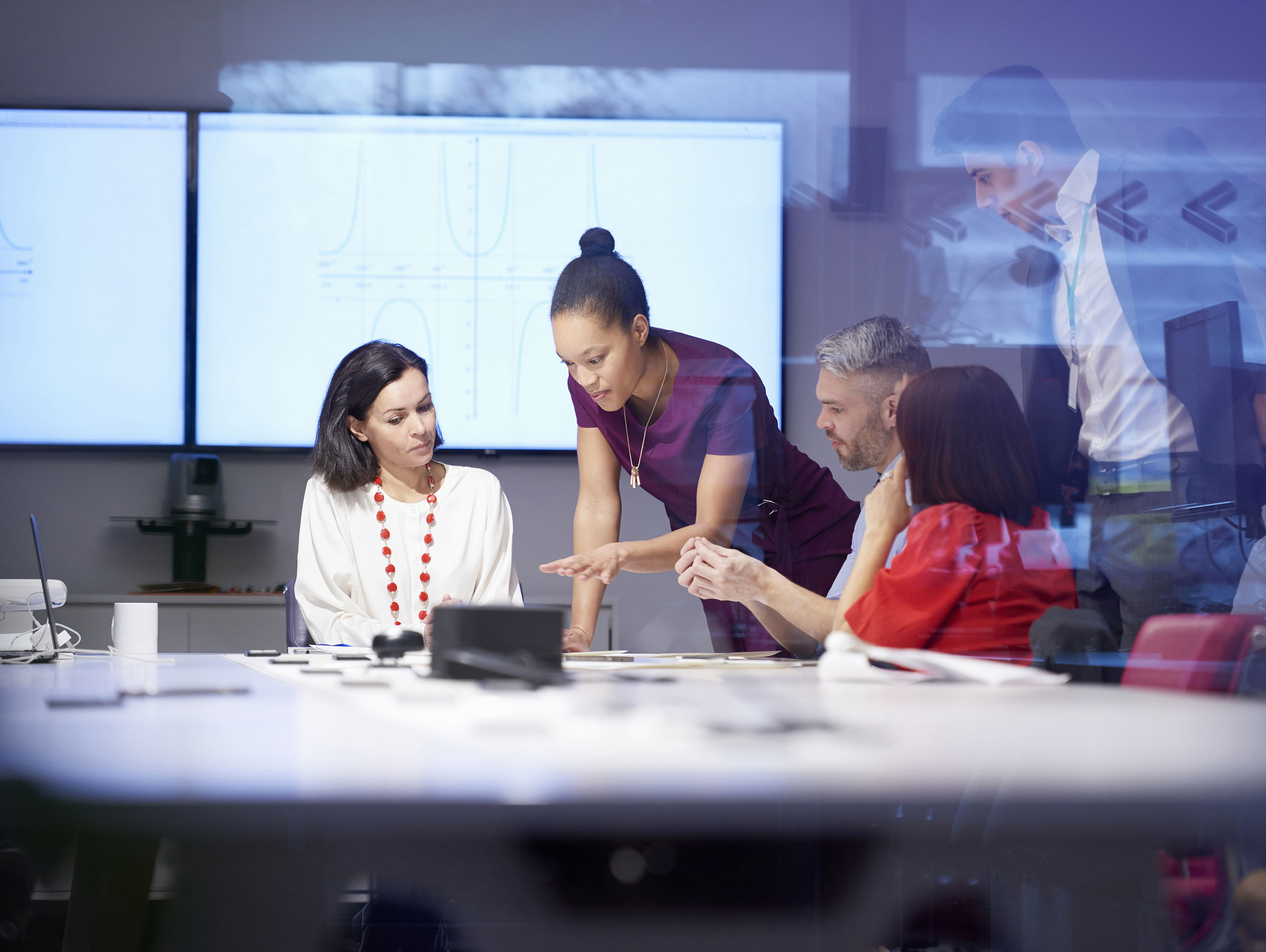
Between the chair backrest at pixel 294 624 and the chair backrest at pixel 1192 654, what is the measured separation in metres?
1.57

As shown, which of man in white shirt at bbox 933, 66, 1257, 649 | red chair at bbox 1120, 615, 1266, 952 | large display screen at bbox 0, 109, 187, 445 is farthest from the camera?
large display screen at bbox 0, 109, 187, 445

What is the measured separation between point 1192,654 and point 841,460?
1114 millimetres

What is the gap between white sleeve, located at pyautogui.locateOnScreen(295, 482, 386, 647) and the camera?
188cm

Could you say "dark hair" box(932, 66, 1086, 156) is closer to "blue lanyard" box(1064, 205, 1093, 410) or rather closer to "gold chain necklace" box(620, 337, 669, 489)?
"blue lanyard" box(1064, 205, 1093, 410)

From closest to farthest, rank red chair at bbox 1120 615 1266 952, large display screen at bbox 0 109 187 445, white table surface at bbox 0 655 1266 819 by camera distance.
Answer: white table surface at bbox 0 655 1266 819, red chair at bbox 1120 615 1266 952, large display screen at bbox 0 109 187 445

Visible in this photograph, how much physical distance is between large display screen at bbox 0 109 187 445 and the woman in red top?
2403 millimetres

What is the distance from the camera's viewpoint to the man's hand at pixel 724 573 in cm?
156

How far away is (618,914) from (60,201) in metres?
2.76

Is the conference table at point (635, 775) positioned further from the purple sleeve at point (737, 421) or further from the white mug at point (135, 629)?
the purple sleeve at point (737, 421)

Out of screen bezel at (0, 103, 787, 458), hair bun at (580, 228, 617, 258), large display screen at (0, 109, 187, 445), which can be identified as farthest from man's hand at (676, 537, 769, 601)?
large display screen at (0, 109, 187, 445)

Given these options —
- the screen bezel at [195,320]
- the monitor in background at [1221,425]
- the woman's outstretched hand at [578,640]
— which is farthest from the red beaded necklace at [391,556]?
the monitor in background at [1221,425]

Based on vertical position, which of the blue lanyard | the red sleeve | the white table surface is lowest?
the white table surface

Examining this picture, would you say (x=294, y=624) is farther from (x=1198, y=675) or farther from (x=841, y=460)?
(x=1198, y=675)

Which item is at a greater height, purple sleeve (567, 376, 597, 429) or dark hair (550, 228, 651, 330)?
dark hair (550, 228, 651, 330)
